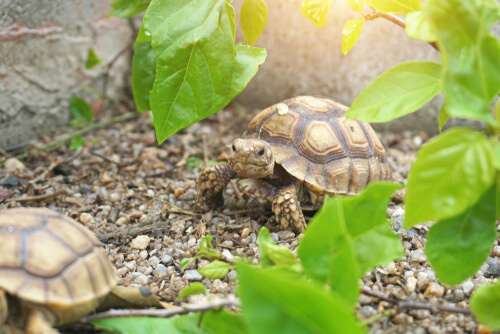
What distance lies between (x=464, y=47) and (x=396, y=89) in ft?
0.72

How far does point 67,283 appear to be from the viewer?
1160 mm

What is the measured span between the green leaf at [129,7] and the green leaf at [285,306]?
1961 mm

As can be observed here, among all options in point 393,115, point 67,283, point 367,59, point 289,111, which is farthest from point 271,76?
point 67,283

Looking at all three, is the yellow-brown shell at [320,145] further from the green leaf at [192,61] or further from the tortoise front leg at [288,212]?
the green leaf at [192,61]

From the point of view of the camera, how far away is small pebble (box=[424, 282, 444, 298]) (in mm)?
1544

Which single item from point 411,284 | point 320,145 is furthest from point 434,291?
point 320,145

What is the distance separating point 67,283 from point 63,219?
0.69 ft

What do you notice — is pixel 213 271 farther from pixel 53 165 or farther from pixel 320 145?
pixel 53 165

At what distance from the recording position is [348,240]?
0.99 meters

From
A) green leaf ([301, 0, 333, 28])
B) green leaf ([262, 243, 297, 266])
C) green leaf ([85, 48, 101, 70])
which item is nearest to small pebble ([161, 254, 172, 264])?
green leaf ([262, 243, 297, 266])

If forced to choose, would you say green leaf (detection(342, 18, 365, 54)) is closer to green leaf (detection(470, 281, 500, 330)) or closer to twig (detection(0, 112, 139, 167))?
green leaf (detection(470, 281, 500, 330))

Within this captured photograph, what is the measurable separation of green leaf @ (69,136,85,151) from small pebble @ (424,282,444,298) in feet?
6.95

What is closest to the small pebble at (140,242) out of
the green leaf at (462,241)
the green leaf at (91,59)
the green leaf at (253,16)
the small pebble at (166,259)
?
the small pebble at (166,259)

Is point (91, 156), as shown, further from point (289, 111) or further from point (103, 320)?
point (103, 320)
